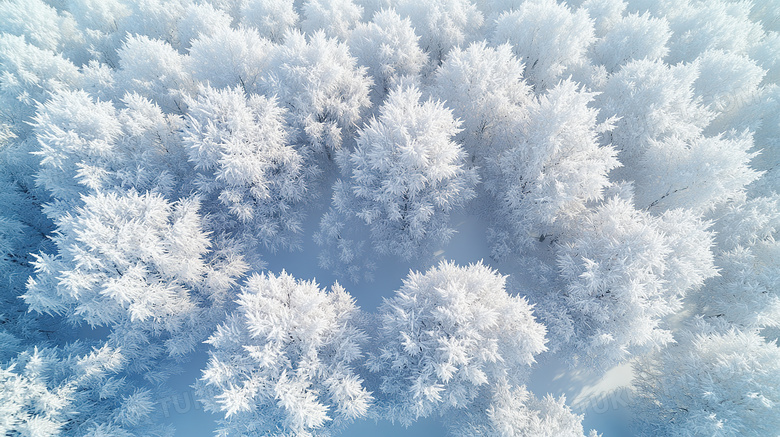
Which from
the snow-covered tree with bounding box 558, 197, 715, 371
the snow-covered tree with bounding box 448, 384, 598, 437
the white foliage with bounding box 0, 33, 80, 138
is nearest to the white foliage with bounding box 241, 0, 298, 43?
the white foliage with bounding box 0, 33, 80, 138

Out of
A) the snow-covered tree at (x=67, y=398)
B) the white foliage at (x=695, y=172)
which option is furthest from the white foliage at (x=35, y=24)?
the white foliage at (x=695, y=172)

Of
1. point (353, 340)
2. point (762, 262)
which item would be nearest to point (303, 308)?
point (353, 340)

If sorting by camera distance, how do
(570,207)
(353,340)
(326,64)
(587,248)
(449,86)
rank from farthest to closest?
(449,86), (326,64), (570,207), (587,248), (353,340)

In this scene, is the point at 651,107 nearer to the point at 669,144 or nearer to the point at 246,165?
the point at 669,144

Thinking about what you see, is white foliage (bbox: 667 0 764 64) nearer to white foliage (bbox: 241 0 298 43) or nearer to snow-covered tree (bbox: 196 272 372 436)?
white foliage (bbox: 241 0 298 43)

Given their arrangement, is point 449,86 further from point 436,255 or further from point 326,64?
point 436,255

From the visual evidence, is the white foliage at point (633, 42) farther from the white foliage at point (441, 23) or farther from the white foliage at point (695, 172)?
the white foliage at point (441, 23)

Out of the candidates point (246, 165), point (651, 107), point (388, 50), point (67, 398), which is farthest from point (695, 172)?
point (67, 398)
